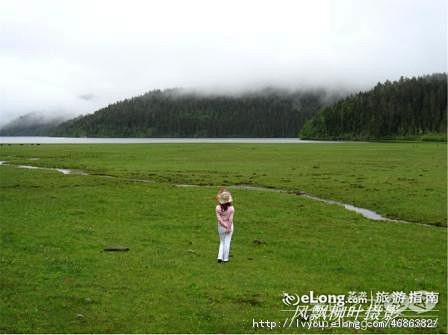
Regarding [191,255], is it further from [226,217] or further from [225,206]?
[225,206]

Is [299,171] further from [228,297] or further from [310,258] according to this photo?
[228,297]

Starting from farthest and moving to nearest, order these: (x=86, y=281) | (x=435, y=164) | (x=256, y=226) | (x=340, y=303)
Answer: (x=435, y=164), (x=256, y=226), (x=86, y=281), (x=340, y=303)

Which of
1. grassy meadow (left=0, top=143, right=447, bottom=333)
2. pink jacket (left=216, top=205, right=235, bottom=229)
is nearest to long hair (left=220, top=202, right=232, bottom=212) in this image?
pink jacket (left=216, top=205, right=235, bottom=229)

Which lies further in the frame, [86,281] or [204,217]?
[204,217]

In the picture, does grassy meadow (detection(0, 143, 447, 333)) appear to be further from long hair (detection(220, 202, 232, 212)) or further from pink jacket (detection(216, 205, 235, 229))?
long hair (detection(220, 202, 232, 212))

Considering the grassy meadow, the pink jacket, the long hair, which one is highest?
the long hair

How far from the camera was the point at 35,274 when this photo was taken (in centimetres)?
2131

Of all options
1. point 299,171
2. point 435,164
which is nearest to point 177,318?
point 299,171

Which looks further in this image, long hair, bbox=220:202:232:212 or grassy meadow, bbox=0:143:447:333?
long hair, bbox=220:202:232:212

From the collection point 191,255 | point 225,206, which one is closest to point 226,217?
point 225,206

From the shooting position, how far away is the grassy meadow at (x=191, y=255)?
17.3 metres

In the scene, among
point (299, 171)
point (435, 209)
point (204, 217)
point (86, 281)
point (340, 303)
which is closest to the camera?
point (340, 303)

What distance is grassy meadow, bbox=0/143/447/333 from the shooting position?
17.3 metres

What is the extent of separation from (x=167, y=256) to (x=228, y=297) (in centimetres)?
666
